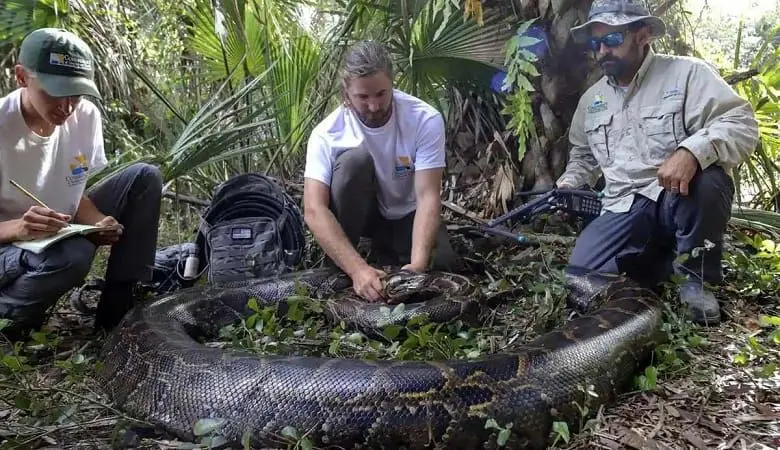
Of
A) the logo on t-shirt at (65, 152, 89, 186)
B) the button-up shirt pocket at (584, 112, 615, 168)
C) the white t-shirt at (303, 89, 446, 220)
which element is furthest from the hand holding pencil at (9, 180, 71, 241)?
the button-up shirt pocket at (584, 112, 615, 168)

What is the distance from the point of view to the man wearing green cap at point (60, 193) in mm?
3721

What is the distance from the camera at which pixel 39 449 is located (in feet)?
8.86

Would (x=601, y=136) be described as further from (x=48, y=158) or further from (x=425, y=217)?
(x=48, y=158)

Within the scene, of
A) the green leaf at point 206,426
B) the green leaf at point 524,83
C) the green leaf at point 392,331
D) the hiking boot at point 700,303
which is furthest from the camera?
the green leaf at point 524,83

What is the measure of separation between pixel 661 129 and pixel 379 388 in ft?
9.75

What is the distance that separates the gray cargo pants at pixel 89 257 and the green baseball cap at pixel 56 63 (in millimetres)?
779

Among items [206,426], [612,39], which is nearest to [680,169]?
[612,39]

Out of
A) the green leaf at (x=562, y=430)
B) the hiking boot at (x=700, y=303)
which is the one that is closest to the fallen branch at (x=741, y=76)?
the hiking boot at (x=700, y=303)

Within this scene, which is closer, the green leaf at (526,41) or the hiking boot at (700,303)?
the hiking boot at (700,303)

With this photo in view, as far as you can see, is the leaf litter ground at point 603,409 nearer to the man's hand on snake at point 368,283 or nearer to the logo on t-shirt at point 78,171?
the man's hand on snake at point 368,283

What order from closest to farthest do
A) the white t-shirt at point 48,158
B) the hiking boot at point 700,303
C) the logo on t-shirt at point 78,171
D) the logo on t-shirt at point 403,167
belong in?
the white t-shirt at point 48,158 → the hiking boot at point 700,303 → the logo on t-shirt at point 78,171 → the logo on t-shirt at point 403,167

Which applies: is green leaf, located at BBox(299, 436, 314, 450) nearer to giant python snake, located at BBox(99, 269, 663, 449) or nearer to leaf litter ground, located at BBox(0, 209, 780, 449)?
giant python snake, located at BBox(99, 269, 663, 449)

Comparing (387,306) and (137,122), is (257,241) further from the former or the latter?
(137,122)

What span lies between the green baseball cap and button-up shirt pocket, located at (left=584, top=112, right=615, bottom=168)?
3.48 metres
